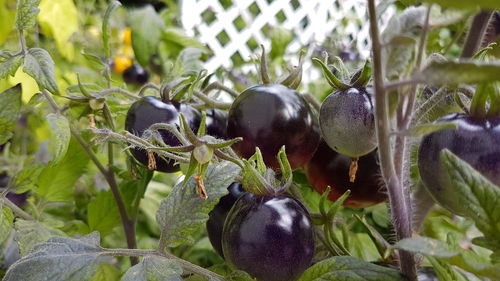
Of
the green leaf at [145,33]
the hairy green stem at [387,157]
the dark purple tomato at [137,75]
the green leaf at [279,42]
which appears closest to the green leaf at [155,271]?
the hairy green stem at [387,157]

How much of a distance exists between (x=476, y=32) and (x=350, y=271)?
202 millimetres

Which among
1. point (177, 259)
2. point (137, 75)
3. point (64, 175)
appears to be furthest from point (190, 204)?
point (137, 75)

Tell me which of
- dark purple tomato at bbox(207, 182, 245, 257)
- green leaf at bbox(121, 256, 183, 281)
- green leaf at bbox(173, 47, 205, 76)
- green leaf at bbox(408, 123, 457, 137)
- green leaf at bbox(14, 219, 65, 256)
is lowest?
green leaf at bbox(14, 219, 65, 256)

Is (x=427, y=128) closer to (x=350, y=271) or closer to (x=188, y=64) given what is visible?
(x=350, y=271)

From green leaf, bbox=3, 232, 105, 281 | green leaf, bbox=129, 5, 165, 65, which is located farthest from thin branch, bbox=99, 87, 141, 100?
green leaf, bbox=129, 5, 165, 65

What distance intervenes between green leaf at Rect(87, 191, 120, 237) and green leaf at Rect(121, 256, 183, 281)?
0.65ft

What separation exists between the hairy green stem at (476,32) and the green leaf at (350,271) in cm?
18

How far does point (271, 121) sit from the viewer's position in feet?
1.00

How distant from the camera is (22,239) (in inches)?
13.7

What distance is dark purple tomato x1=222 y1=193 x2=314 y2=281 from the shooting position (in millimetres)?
252

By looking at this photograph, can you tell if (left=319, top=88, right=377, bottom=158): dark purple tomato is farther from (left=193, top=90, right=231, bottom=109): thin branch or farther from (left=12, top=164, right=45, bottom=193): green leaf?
(left=12, top=164, right=45, bottom=193): green leaf

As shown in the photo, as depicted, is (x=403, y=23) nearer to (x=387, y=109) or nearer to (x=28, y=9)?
(x=387, y=109)

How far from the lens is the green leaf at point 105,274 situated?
0.40 meters

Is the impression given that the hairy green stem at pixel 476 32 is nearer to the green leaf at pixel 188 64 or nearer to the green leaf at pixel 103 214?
the green leaf at pixel 188 64
